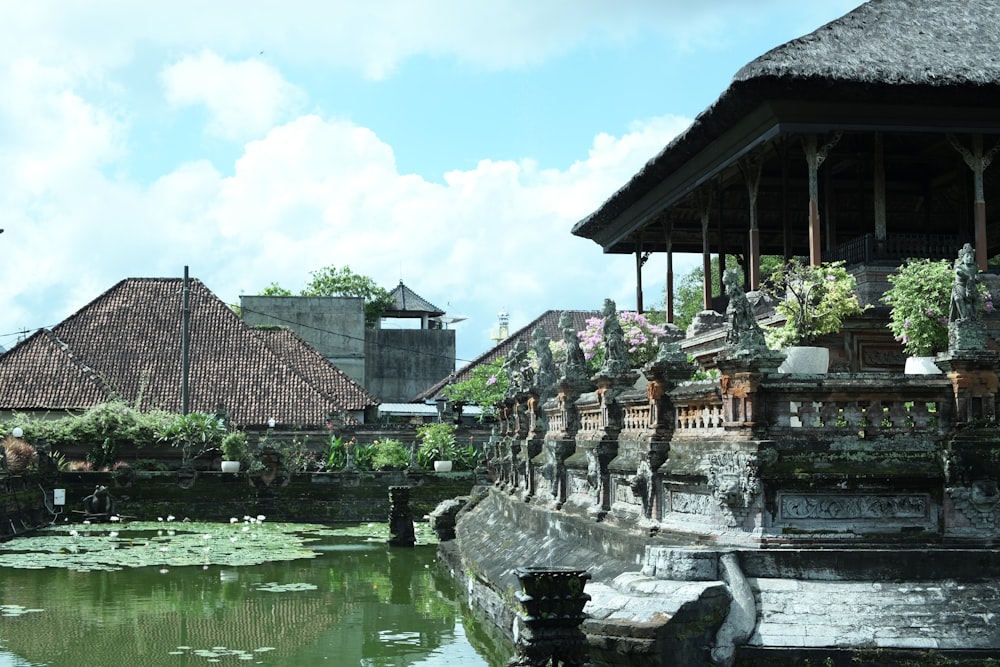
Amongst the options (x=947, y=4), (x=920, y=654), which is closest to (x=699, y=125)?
(x=947, y=4)

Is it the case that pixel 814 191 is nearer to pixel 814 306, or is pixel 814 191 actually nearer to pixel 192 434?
pixel 814 306

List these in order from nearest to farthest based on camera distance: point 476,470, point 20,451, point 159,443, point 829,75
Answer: point 829,75 < point 20,451 < point 476,470 < point 159,443

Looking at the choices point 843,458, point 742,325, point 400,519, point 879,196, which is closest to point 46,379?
point 400,519

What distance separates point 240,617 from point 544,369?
22.8ft

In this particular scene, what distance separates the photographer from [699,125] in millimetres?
16797

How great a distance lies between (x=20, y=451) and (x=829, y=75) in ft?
68.3

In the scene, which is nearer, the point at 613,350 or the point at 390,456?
the point at 613,350

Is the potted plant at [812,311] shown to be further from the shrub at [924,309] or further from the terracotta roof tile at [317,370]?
the terracotta roof tile at [317,370]

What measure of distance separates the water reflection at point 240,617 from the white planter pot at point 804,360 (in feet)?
13.8

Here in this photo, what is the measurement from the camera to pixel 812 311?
1338 centimetres

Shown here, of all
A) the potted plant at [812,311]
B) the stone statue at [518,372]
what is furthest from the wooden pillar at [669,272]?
the potted plant at [812,311]

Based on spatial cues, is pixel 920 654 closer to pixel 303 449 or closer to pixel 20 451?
pixel 20 451

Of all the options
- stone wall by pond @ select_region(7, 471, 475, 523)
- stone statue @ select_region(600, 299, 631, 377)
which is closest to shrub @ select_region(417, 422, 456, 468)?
stone wall by pond @ select_region(7, 471, 475, 523)

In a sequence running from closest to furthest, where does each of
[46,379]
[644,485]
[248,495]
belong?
[644,485] → [248,495] → [46,379]
